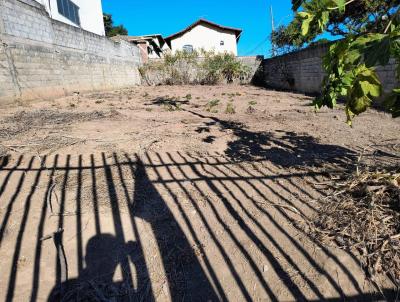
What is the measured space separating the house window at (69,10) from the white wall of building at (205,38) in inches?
448

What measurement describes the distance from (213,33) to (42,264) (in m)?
27.7

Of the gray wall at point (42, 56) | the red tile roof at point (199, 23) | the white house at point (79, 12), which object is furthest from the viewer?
the red tile roof at point (199, 23)

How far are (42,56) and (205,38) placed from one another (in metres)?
20.5

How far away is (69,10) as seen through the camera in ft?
53.3

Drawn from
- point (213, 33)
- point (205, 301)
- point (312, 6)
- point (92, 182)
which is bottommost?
point (205, 301)

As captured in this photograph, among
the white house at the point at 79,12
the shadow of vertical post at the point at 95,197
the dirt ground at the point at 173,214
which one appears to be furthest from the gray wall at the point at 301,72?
the white house at the point at 79,12

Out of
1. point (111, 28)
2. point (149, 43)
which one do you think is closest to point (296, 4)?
point (149, 43)

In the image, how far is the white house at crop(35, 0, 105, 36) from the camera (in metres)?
14.6

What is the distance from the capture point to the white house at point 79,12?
47.8 feet

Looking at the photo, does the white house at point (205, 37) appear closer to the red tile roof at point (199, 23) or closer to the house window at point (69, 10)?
the red tile roof at point (199, 23)

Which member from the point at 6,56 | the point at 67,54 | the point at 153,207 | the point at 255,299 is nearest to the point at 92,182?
the point at 153,207

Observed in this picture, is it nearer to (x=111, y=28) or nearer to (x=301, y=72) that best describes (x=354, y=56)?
(x=301, y=72)

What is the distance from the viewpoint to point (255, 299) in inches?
68.6

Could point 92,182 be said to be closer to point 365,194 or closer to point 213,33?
point 365,194
